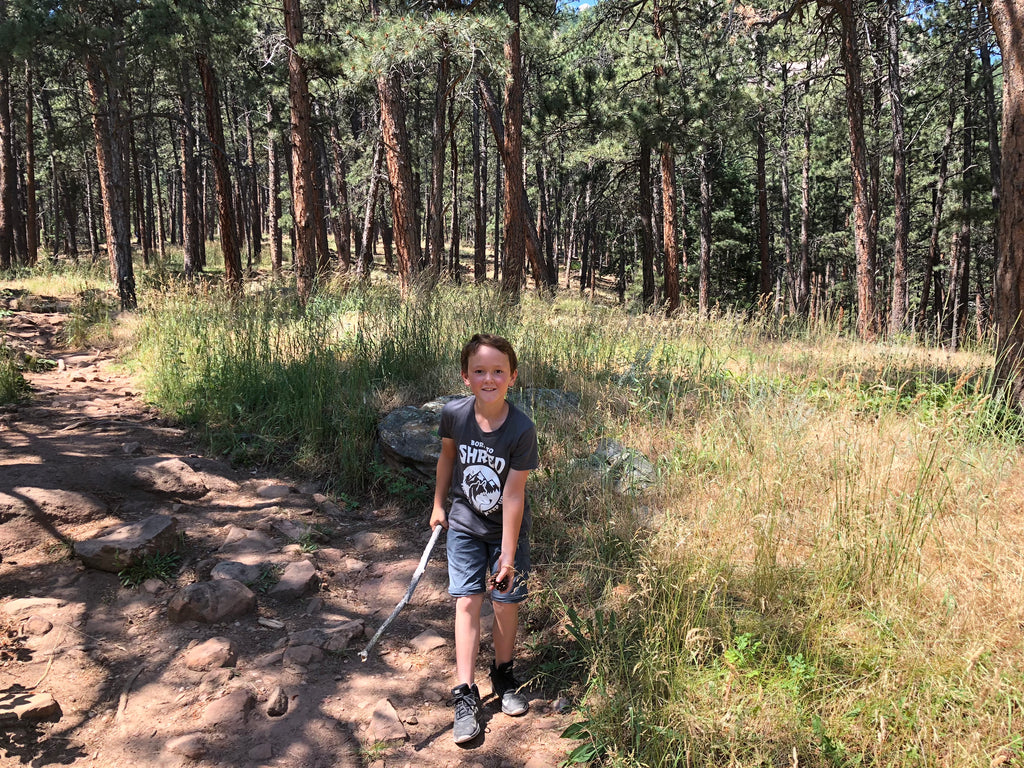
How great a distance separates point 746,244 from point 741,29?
2189 cm

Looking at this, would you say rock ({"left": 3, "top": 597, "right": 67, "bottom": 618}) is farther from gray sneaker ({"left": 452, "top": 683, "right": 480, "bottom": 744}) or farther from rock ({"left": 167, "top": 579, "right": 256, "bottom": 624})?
gray sneaker ({"left": 452, "top": 683, "right": 480, "bottom": 744})

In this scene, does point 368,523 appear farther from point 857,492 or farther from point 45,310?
point 45,310

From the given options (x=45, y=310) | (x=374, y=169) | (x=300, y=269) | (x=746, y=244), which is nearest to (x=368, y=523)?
(x=300, y=269)

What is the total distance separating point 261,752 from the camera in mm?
2438

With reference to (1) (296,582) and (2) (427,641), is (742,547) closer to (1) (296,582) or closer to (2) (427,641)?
(2) (427,641)

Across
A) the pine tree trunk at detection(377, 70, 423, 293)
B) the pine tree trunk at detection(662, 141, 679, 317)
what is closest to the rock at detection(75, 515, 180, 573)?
the pine tree trunk at detection(377, 70, 423, 293)

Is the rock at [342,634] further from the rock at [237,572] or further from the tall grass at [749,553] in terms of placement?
the tall grass at [749,553]

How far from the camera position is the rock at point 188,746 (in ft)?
7.84

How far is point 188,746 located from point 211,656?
0.53 metres

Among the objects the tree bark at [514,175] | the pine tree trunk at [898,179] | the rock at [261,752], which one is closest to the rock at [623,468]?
the rock at [261,752]

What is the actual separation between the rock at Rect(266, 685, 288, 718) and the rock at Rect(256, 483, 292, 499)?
2030 mm

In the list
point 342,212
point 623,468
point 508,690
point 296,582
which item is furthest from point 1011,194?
point 342,212

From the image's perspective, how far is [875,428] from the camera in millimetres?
3713

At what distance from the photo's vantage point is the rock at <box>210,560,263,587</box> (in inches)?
138
